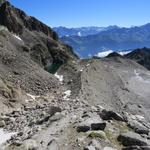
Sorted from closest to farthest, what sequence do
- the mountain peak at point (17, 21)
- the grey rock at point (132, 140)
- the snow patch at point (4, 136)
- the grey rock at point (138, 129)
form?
the grey rock at point (132, 140) < the grey rock at point (138, 129) < the snow patch at point (4, 136) < the mountain peak at point (17, 21)

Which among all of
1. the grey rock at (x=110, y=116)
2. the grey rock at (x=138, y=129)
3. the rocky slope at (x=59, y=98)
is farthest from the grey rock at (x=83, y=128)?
the grey rock at (x=138, y=129)

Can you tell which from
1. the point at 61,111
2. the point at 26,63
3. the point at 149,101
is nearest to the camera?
the point at 61,111

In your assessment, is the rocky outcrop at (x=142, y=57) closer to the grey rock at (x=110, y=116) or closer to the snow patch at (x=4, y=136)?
the grey rock at (x=110, y=116)

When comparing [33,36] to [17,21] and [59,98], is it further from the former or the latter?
[59,98]

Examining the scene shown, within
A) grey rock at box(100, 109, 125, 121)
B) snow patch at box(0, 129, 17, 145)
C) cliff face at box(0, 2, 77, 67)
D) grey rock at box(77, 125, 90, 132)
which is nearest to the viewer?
grey rock at box(77, 125, 90, 132)

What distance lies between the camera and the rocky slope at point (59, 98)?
94.6 ft

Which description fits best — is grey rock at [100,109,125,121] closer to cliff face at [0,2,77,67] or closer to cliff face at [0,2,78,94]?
cliff face at [0,2,78,94]

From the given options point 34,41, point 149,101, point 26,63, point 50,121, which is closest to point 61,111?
point 50,121

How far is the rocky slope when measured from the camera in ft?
94.6

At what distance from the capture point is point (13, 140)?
30.6 m

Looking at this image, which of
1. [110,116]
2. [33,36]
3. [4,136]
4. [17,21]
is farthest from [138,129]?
[33,36]

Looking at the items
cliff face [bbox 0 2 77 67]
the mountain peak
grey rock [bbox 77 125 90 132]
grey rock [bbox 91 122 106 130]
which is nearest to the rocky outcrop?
the mountain peak

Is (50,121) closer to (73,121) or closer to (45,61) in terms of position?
(73,121)

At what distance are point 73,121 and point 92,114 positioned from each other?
8.06ft
